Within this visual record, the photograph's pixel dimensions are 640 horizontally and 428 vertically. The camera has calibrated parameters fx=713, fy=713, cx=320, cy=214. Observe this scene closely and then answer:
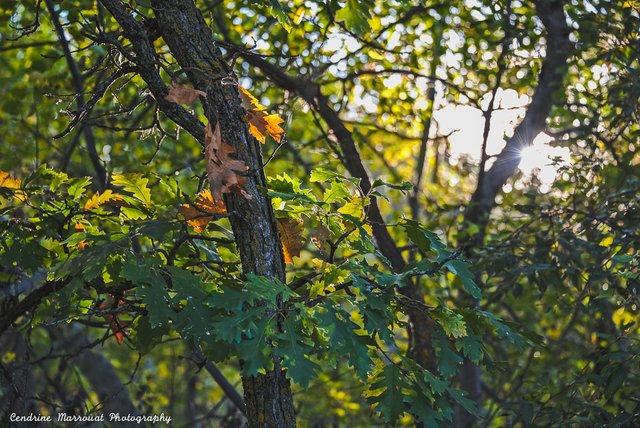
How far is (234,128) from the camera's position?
6.77 ft

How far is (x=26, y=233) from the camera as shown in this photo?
243cm

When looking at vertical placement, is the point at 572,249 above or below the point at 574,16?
below

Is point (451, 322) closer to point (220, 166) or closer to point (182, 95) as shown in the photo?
point (220, 166)

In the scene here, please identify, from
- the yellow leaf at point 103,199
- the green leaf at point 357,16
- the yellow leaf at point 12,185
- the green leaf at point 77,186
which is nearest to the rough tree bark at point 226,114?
the yellow leaf at point 103,199

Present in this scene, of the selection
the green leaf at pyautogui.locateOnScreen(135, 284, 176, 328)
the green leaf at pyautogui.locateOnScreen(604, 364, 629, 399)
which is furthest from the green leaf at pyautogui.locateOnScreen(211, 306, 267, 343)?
the green leaf at pyautogui.locateOnScreen(604, 364, 629, 399)

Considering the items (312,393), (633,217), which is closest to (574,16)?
(633,217)

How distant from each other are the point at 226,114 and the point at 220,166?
24cm

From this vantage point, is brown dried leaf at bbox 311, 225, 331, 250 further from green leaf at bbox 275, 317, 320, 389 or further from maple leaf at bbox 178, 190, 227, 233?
green leaf at bbox 275, 317, 320, 389

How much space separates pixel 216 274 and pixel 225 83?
0.65 metres

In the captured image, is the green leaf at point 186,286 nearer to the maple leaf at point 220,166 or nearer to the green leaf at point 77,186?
the maple leaf at point 220,166

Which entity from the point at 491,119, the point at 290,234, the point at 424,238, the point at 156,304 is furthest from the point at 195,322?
the point at 491,119

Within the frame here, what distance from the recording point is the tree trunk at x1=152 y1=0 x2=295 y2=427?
2.03 metres

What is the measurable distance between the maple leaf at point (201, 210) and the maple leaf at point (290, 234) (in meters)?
0.18

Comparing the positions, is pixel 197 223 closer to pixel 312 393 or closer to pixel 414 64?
pixel 414 64
